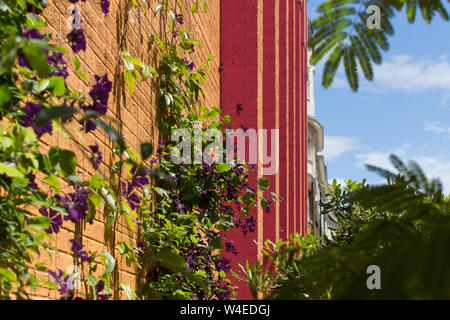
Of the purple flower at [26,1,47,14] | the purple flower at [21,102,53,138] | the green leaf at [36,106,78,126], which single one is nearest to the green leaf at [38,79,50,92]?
the purple flower at [21,102,53,138]

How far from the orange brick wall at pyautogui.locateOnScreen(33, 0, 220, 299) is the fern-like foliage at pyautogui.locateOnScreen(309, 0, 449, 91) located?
85 cm

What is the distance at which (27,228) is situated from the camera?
1.71 m

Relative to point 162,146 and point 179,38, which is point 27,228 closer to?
point 162,146

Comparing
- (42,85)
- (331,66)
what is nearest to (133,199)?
(42,85)

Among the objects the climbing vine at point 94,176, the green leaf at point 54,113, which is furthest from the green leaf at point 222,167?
the green leaf at point 54,113

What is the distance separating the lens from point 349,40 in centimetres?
175

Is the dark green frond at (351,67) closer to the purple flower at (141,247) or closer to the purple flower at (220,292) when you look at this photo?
the purple flower at (141,247)

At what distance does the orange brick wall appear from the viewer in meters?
2.31

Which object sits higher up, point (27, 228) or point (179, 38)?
point (179, 38)

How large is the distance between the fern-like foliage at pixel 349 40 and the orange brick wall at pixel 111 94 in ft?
2.79

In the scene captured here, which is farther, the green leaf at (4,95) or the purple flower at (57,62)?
the purple flower at (57,62)

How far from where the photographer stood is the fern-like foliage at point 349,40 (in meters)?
1.70
